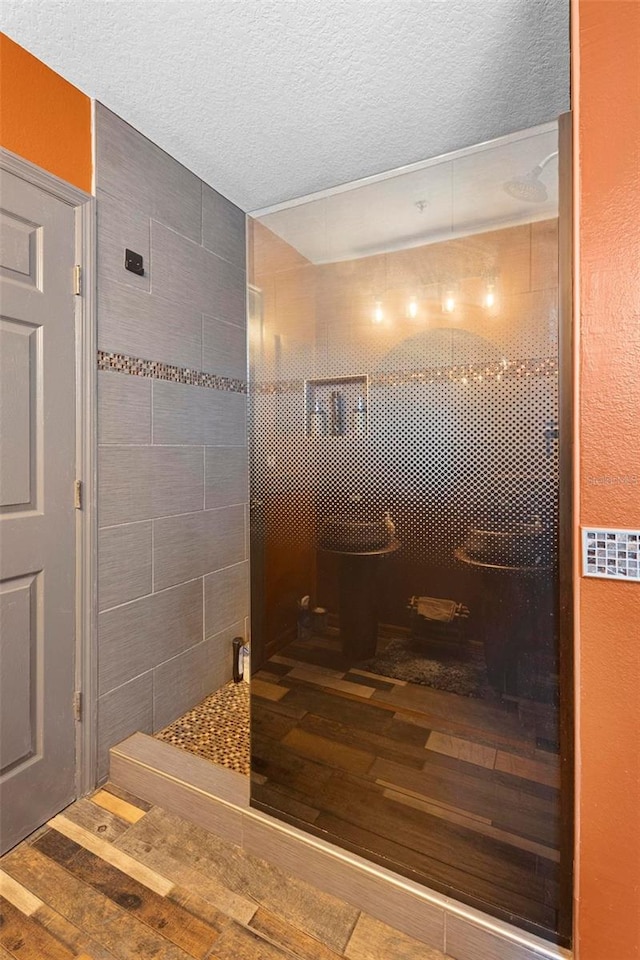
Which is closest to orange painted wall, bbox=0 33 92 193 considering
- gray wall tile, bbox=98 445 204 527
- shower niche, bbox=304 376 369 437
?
gray wall tile, bbox=98 445 204 527

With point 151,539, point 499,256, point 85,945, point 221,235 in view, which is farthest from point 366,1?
point 85,945

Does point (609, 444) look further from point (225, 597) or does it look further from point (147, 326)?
point (225, 597)

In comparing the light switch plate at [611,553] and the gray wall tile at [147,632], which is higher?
the light switch plate at [611,553]

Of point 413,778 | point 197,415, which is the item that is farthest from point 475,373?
point 197,415

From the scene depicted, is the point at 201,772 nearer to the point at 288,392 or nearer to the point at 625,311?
the point at 288,392

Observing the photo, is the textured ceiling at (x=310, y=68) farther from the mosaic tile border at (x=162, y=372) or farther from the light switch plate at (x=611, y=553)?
the light switch plate at (x=611, y=553)

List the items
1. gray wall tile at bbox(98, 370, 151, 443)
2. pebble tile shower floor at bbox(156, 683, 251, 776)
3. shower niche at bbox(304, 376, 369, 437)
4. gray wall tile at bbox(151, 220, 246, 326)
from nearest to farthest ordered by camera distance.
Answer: shower niche at bbox(304, 376, 369, 437) < gray wall tile at bbox(98, 370, 151, 443) < pebble tile shower floor at bbox(156, 683, 251, 776) < gray wall tile at bbox(151, 220, 246, 326)

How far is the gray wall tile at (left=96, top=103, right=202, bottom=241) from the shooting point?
1.89 metres

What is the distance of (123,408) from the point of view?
6.56ft

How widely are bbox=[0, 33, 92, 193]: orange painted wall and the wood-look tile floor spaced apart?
237cm

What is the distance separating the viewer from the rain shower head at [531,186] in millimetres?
1174

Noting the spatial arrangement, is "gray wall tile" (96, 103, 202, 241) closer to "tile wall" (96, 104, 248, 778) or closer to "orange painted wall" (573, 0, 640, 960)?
"tile wall" (96, 104, 248, 778)

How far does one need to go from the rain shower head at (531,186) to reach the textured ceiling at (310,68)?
665 millimetres

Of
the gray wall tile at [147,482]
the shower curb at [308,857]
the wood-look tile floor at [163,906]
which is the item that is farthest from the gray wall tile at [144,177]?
the wood-look tile floor at [163,906]
